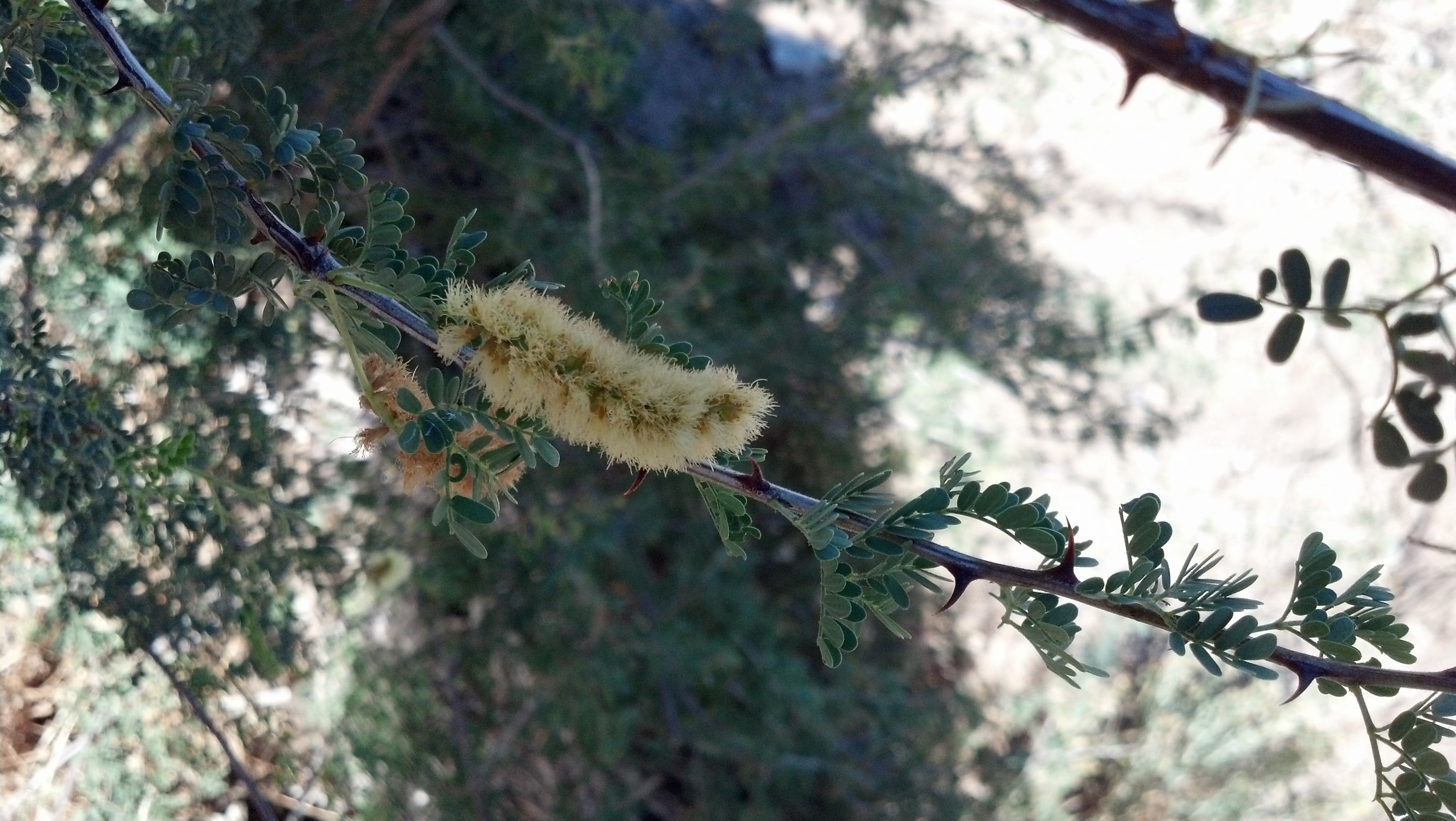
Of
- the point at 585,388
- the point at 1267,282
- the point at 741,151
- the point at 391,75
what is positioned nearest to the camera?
the point at 585,388

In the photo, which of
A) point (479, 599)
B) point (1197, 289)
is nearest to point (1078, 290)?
point (1197, 289)

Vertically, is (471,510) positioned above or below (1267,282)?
below

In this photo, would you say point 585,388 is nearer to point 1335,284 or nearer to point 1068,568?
point 1068,568

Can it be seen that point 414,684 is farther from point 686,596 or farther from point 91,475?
point 91,475

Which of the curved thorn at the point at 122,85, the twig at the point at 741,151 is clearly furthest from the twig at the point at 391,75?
the curved thorn at the point at 122,85

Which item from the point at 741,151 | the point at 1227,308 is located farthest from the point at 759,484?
the point at 741,151

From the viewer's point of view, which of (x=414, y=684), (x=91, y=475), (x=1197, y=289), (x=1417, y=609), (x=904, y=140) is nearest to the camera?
(x=91, y=475)

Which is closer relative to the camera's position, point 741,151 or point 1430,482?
point 1430,482
